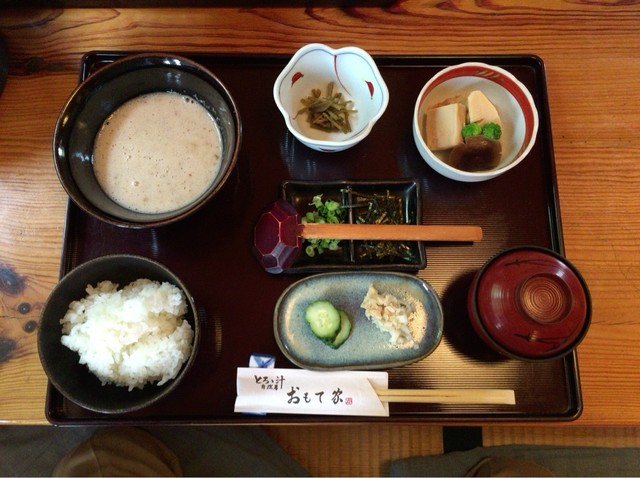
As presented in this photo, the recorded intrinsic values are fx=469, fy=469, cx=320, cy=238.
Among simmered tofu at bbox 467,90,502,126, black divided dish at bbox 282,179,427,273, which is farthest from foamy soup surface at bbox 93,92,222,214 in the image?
simmered tofu at bbox 467,90,502,126

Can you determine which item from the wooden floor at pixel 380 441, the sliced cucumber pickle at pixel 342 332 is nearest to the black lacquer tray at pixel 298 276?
the sliced cucumber pickle at pixel 342 332

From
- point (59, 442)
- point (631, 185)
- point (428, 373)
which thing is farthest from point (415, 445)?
point (59, 442)

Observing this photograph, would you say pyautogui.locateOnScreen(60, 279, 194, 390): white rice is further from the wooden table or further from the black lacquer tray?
the wooden table

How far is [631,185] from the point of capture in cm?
163

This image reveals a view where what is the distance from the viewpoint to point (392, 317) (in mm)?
1405

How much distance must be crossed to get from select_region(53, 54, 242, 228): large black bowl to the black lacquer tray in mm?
195

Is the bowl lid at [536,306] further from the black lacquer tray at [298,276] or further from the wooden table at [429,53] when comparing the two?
the wooden table at [429,53]

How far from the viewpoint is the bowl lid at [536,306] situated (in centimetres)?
125

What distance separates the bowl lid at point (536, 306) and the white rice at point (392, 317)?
0.22 metres

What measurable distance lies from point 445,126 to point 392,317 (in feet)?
2.10

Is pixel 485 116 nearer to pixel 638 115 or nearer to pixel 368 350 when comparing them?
pixel 638 115

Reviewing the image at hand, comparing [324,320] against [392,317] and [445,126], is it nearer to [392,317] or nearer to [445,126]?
[392,317]

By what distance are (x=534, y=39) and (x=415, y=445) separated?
5.50ft

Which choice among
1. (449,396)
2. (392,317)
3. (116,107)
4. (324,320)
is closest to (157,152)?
(116,107)
